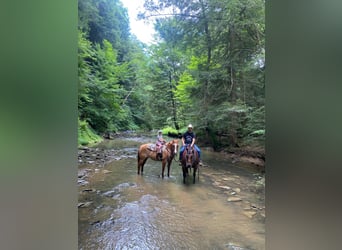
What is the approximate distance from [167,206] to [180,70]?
1.66 metres

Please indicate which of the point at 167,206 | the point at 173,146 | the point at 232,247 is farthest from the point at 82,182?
the point at 232,247

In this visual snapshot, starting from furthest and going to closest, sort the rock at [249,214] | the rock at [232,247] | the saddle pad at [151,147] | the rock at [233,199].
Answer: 1. the saddle pad at [151,147]
2. the rock at [233,199]
3. the rock at [249,214]
4. the rock at [232,247]

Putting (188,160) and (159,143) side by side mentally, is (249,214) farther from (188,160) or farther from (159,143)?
(159,143)

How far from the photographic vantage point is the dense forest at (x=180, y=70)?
8.78 feet

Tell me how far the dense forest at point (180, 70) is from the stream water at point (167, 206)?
374mm

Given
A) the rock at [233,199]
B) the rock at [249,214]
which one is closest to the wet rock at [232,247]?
the rock at [249,214]

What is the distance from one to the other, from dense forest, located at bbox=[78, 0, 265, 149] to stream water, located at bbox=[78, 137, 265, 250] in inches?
14.7

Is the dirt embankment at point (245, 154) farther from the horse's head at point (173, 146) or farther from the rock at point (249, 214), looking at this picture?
the horse's head at point (173, 146)

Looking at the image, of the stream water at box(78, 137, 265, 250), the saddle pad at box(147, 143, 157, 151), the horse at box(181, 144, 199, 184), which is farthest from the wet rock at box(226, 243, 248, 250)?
the saddle pad at box(147, 143, 157, 151)

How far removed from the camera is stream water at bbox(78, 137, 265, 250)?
2033mm

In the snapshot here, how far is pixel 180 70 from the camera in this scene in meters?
2.94

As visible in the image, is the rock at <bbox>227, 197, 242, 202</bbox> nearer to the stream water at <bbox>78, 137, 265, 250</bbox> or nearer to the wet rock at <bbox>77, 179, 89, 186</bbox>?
the stream water at <bbox>78, 137, 265, 250</bbox>
